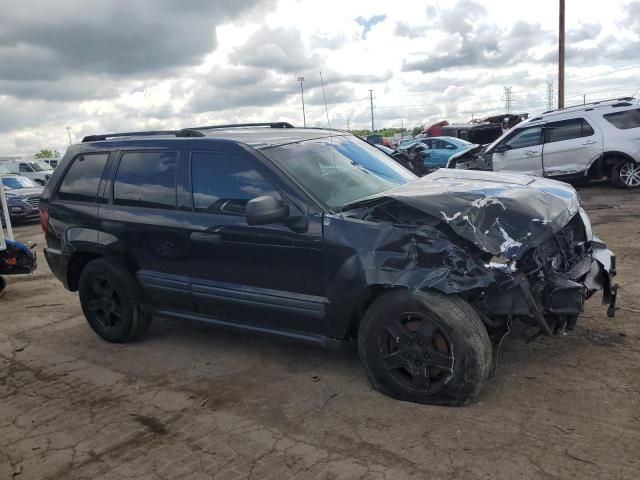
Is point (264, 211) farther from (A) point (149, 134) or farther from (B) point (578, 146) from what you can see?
(B) point (578, 146)

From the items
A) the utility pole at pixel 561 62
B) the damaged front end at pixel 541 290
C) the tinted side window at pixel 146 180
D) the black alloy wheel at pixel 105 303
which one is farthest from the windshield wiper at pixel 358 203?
the utility pole at pixel 561 62

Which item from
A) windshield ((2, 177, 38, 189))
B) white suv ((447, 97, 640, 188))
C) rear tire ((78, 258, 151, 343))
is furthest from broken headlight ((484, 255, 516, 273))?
windshield ((2, 177, 38, 189))

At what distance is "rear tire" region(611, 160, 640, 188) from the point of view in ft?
37.0

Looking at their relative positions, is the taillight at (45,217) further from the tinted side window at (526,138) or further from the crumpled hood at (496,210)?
the tinted side window at (526,138)

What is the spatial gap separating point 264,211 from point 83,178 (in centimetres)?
235

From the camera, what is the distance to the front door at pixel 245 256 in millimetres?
3744

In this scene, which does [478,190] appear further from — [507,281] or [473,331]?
[473,331]

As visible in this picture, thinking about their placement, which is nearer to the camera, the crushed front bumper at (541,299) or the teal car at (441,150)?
the crushed front bumper at (541,299)

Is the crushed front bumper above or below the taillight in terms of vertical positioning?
below

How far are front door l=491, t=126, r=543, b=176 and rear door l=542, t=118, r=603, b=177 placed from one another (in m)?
0.16

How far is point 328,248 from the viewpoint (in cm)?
361

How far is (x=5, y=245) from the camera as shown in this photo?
23.8 feet

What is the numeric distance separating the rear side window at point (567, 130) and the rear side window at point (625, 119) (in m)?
0.41

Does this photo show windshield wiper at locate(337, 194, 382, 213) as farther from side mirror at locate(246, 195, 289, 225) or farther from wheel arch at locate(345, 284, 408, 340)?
wheel arch at locate(345, 284, 408, 340)
